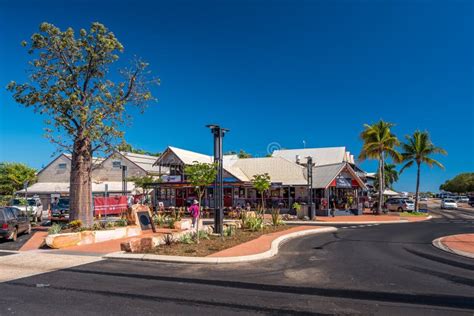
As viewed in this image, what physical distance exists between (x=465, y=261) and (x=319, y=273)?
5.41 meters

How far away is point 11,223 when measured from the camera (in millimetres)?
17250

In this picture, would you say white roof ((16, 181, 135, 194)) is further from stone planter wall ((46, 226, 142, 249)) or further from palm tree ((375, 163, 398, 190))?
palm tree ((375, 163, 398, 190))

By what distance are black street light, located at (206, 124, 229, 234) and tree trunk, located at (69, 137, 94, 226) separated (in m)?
6.71

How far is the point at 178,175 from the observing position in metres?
39.7

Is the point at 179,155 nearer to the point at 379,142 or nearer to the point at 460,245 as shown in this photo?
the point at 379,142

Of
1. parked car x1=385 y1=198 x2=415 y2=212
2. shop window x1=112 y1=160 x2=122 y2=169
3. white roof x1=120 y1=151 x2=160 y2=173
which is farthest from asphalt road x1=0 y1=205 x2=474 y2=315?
shop window x1=112 y1=160 x2=122 y2=169

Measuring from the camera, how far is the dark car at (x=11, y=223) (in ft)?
54.5

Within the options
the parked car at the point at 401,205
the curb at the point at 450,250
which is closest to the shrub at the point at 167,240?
the curb at the point at 450,250

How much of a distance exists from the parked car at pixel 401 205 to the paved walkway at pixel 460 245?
27.8m

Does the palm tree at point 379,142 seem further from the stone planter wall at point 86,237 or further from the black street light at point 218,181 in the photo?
the stone planter wall at point 86,237

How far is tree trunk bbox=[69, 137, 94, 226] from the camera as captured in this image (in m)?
19.5

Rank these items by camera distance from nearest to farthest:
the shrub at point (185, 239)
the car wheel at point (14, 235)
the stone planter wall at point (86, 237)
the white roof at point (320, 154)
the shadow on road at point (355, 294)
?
the shadow on road at point (355, 294)
the stone planter wall at point (86, 237)
the shrub at point (185, 239)
the car wheel at point (14, 235)
the white roof at point (320, 154)

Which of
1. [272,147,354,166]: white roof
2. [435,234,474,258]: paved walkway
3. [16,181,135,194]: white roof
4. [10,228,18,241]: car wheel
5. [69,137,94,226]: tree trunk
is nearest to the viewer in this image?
[435,234,474,258]: paved walkway

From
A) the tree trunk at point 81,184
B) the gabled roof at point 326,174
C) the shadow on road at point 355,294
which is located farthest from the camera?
the gabled roof at point 326,174
